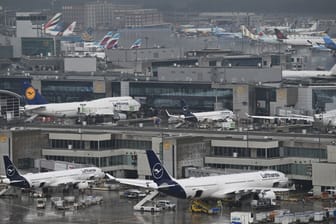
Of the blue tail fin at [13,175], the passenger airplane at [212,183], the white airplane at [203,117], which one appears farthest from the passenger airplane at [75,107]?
the passenger airplane at [212,183]

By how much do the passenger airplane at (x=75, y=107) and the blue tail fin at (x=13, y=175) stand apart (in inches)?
844

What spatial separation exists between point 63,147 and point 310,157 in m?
10.0

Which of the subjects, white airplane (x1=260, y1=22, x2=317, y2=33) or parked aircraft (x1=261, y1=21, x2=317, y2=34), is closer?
white airplane (x1=260, y1=22, x2=317, y2=33)

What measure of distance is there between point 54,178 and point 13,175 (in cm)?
218

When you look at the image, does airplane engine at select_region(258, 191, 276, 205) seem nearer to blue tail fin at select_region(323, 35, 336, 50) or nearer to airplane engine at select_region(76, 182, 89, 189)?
airplane engine at select_region(76, 182, 89, 189)

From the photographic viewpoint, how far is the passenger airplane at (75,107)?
70375mm

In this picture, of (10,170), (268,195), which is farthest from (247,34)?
(268,195)

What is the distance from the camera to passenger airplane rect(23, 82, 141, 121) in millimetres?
70375

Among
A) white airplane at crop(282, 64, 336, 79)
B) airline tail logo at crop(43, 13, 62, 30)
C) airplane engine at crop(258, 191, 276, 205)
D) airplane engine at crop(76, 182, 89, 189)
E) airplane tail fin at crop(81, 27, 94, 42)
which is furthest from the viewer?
airline tail logo at crop(43, 13, 62, 30)

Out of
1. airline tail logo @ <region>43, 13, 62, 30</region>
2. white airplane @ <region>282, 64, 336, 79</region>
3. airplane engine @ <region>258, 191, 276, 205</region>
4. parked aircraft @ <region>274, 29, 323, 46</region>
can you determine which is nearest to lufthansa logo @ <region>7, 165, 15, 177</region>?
airplane engine @ <region>258, 191, 276, 205</region>

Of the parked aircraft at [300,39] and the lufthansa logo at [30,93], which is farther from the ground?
the lufthansa logo at [30,93]

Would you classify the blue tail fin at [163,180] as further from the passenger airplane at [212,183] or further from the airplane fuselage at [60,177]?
the airplane fuselage at [60,177]

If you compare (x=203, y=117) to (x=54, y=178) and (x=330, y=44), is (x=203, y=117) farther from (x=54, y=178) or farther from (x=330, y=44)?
(x=330, y=44)

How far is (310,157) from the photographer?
50.5 meters
